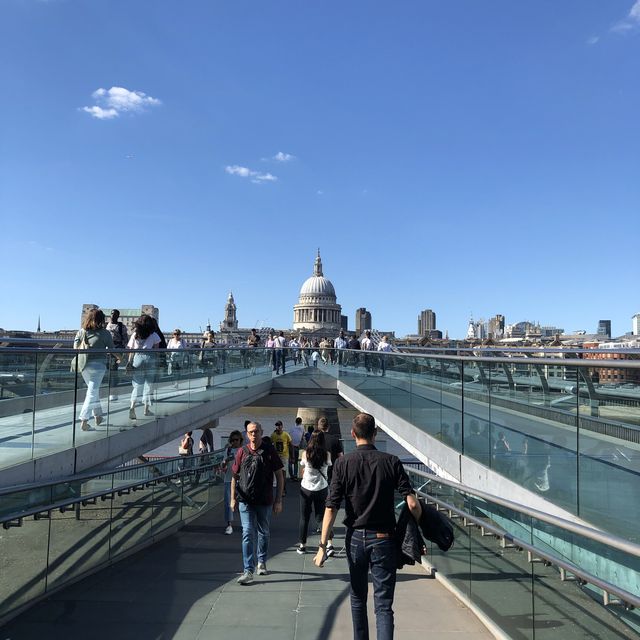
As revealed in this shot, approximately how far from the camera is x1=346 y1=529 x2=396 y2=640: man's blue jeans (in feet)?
13.8

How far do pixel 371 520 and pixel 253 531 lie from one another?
2.73 meters

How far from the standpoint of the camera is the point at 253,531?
6.59 meters

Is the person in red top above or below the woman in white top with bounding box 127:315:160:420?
below

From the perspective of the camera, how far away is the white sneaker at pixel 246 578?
6401 mm

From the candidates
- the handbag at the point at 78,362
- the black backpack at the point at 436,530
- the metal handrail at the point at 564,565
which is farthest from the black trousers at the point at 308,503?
the black backpack at the point at 436,530

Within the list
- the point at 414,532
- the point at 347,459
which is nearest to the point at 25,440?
the point at 347,459

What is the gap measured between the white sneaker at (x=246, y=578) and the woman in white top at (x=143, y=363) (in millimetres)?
3744

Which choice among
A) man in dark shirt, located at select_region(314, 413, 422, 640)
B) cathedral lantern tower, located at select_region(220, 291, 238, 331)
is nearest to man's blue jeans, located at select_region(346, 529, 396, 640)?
man in dark shirt, located at select_region(314, 413, 422, 640)

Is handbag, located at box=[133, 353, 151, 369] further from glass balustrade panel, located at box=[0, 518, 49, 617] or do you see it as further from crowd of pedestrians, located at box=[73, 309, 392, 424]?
glass balustrade panel, located at box=[0, 518, 49, 617]

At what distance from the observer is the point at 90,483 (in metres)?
6.87

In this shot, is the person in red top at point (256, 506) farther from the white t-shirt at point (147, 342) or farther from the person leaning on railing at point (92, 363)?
the white t-shirt at point (147, 342)

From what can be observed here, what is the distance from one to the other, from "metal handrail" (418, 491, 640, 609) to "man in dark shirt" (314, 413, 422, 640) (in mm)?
916

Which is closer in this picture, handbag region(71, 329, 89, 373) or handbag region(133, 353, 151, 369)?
handbag region(71, 329, 89, 373)

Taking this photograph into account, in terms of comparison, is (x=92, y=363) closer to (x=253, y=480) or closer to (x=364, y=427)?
(x=253, y=480)
